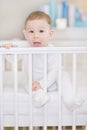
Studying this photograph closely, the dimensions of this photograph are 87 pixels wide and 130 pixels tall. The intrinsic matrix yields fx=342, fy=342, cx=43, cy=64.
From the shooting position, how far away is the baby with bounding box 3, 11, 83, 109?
63.9 inches

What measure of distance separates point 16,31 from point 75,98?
133 centimetres

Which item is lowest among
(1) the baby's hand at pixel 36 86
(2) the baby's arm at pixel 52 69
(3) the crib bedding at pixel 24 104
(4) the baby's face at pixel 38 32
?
(3) the crib bedding at pixel 24 104

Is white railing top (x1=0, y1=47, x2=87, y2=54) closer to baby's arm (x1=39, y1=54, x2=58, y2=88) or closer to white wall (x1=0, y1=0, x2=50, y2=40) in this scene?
baby's arm (x1=39, y1=54, x2=58, y2=88)

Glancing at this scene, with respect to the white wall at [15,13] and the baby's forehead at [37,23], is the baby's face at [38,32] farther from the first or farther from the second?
the white wall at [15,13]

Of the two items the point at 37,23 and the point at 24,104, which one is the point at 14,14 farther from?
the point at 24,104

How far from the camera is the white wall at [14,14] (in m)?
2.81

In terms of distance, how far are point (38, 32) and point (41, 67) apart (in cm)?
19

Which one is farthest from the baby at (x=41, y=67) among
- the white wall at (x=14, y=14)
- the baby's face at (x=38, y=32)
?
the white wall at (x=14, y=14)

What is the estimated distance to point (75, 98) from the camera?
5.36ft

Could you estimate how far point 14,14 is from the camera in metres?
2.82

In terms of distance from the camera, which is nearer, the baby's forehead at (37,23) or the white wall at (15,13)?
the baby's forehead at (37,23)

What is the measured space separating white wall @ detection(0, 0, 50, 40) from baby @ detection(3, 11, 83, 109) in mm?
1004

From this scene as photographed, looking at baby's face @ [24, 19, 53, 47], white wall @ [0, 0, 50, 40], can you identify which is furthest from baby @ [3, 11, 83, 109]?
white wall @ [0, 0, 50, 40]

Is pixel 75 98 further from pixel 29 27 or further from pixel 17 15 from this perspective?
pixel 17 15
